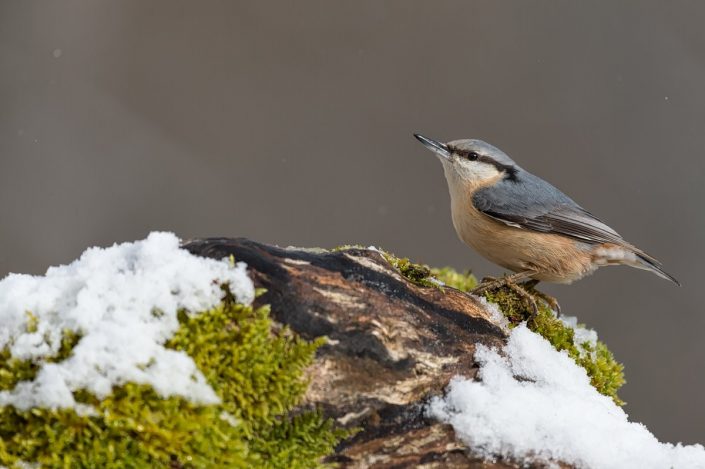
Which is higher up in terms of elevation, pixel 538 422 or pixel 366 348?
pixel 366 348

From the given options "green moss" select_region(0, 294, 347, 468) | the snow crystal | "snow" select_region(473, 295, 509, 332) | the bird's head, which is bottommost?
"green moss" select_region(0, 294, 347, 468)

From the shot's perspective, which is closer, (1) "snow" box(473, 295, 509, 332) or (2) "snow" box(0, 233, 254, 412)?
(2) "snow" box(0, 233, 254, 412)

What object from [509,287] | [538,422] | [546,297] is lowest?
[538,422]

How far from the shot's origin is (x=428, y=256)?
6.84 m

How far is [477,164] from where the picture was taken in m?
3.69

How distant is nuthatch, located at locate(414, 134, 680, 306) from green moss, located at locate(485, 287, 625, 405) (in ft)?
1.23

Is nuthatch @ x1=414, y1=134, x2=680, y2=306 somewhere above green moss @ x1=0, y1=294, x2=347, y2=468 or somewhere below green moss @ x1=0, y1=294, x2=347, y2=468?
above

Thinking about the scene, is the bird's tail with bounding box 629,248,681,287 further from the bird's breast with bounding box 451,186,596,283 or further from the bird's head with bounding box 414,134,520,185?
the bird's head with bounding box 414,134,520,185

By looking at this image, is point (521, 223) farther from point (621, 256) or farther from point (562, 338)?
point (562, 338)

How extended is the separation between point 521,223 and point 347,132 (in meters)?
3.80

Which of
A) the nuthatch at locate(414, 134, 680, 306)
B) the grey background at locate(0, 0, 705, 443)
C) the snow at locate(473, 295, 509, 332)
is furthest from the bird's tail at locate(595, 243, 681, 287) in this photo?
the grey background at locate(0, 0, 705, 443)

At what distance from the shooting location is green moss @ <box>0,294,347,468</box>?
1.65 meters

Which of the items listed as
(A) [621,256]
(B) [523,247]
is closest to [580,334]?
(B) [523,247]

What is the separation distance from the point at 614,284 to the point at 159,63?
491cm
